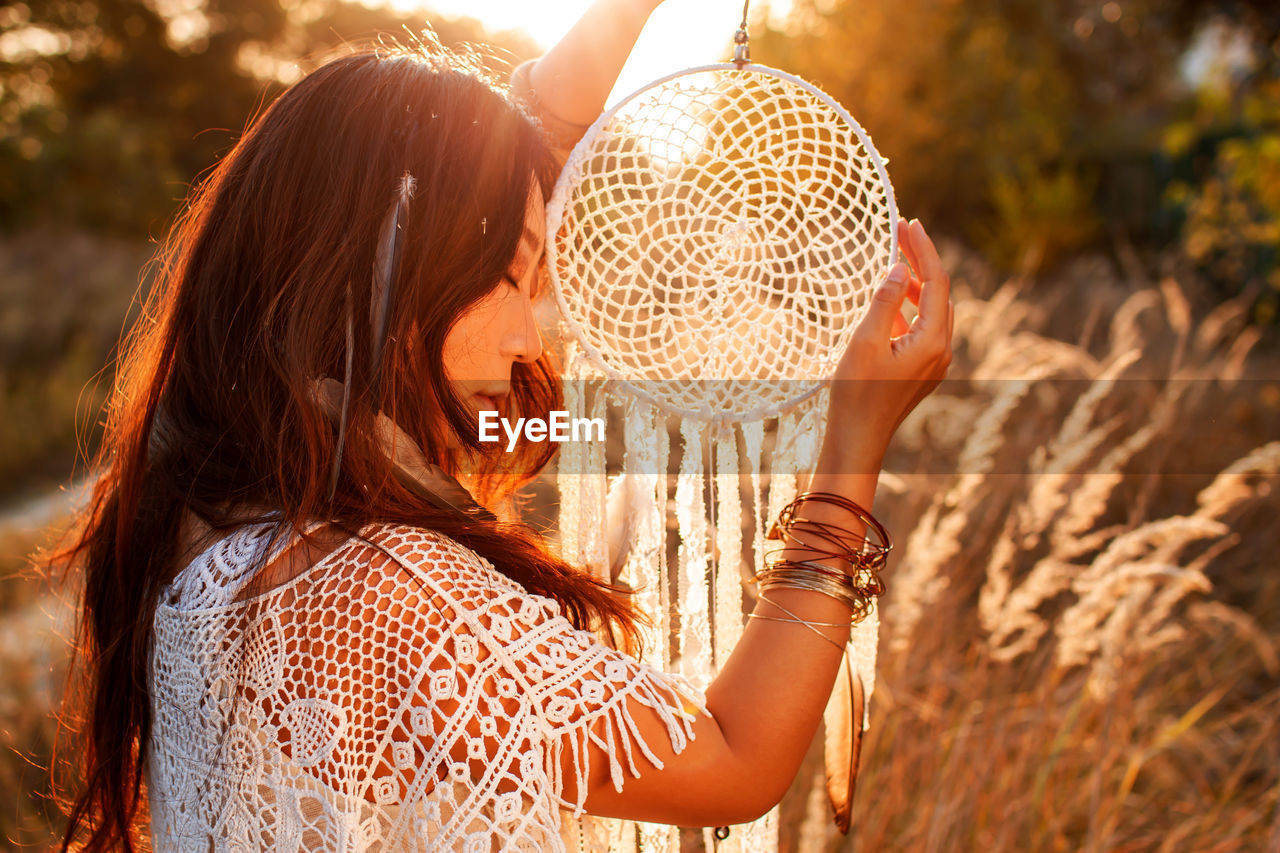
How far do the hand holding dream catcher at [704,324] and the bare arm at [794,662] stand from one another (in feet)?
0.59

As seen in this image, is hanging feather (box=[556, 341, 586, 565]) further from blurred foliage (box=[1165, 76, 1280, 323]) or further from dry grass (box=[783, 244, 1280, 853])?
blurred foliage (box=[1165, 76, 1280, 323])

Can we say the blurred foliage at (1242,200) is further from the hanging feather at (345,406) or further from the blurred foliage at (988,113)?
the hanging feather at (345,406)

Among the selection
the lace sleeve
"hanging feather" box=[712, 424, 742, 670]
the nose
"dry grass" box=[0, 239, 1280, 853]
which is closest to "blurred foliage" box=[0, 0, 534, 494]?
the nose

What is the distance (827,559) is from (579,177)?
1.86ft

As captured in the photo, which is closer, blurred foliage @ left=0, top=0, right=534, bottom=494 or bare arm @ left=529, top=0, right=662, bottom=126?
bare arm @ left=529, top=0, right=662, bottom=126

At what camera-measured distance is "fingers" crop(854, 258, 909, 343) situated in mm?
1028

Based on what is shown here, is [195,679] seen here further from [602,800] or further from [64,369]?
[64,369]

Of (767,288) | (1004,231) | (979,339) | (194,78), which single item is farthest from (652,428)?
(194,78)

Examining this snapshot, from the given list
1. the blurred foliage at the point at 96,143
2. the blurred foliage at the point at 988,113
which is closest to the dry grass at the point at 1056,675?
the blurred foliage at the point at 96,143

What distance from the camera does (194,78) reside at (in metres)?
19.7

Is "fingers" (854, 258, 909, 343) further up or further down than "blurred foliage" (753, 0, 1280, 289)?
further down

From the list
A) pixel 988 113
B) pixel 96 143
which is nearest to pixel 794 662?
pixel 988 113

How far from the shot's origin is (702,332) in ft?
4.48

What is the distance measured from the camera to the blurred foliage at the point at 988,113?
8273mm
